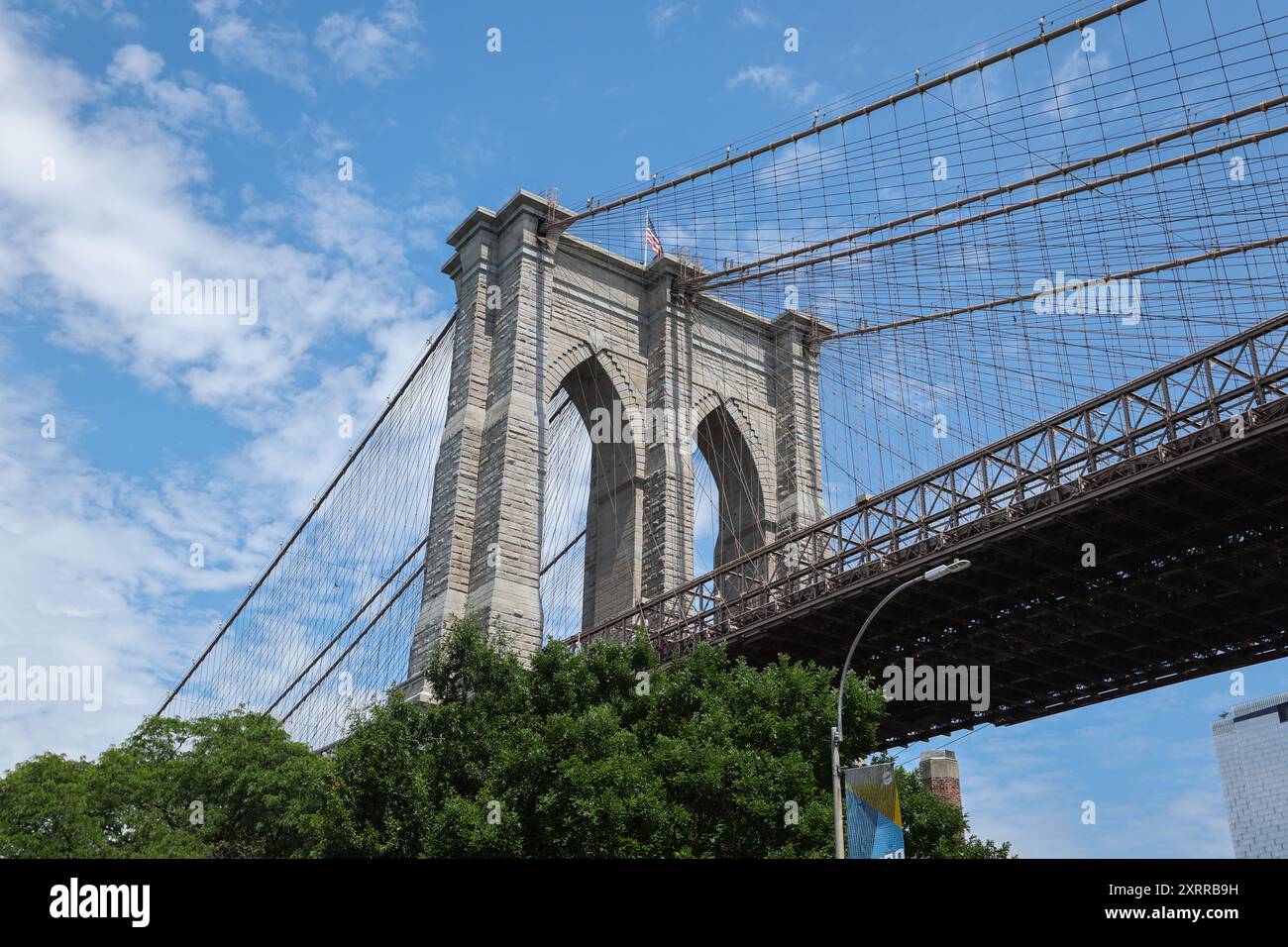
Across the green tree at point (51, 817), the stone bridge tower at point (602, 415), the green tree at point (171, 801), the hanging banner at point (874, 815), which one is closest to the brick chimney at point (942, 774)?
the stone bridge tower at point (602, 415)

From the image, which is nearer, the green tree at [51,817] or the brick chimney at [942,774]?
the green tree at [51,817]

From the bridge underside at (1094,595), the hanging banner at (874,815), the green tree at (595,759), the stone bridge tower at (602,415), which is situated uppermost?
the stone bridge tower at (602,415)

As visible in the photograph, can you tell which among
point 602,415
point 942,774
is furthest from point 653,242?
point 942,774

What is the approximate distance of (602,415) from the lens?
141 feet

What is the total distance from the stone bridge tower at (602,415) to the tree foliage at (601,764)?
28.8 ft

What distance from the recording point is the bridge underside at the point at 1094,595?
24406 millimetres

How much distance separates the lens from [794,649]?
3250 centimetres

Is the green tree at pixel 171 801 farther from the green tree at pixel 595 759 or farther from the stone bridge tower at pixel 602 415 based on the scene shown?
the green tree at pixel 595 759

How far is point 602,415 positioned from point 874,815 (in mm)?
28206

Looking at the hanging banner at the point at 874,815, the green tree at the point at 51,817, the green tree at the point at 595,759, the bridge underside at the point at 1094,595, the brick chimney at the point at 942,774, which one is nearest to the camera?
the hanging banner at the point at 874,815

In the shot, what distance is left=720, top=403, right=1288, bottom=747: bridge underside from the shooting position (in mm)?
24406

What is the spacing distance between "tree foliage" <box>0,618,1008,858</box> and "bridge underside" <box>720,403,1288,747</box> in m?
4.43

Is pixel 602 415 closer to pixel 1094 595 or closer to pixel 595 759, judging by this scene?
pixel 1094 595
